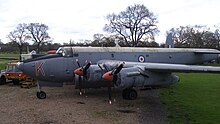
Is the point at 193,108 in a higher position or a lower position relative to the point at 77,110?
lower

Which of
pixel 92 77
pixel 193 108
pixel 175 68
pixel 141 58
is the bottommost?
pixel 193 108

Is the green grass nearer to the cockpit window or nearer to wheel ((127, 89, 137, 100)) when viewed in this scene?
wheel ((127, 89, 137, 100))

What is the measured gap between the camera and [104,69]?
12.1m

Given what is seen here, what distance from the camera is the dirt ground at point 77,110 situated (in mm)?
8464

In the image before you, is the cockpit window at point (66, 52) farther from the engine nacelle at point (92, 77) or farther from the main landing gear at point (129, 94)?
the main landing gear at point (129, 94)

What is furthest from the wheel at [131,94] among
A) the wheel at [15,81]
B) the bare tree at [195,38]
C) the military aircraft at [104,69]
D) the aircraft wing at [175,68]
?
the bare tree at [195,38]

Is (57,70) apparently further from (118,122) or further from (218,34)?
(218,34)

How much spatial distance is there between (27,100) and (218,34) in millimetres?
58885

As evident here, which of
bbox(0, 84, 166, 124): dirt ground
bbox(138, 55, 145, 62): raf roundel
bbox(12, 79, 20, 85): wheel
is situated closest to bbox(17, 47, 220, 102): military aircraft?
bbox(138, 55, 145, 62): raf roundel

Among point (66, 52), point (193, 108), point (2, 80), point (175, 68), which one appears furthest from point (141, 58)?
point (2, 80)

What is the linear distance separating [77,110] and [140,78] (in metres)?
3.16

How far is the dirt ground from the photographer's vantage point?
8464 millimetres

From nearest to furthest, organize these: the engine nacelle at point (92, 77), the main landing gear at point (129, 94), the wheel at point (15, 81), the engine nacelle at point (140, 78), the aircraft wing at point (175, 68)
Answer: the aircraft wing at point (175, 68) < the engine nacelle at point (140, 78) < the engine nacelle at point (92, 77) < the main landing gear at point (129, 94) < the wheel at point (15, 81)

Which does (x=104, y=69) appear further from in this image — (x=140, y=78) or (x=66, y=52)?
(x=66, y=52)
